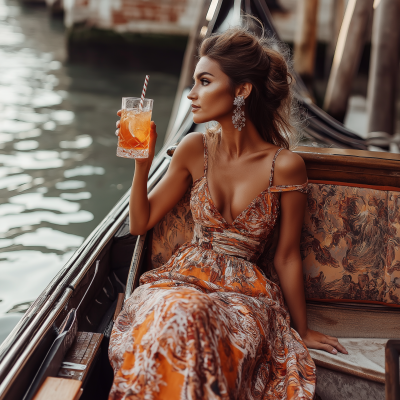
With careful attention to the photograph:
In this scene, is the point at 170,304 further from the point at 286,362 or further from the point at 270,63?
the point at 270,63

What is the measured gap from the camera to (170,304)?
1084 mm

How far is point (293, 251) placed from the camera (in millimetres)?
1523

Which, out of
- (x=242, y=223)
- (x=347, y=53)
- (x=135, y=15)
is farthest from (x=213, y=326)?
(x=135, y=15)

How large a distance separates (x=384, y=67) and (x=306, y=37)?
3.38 m

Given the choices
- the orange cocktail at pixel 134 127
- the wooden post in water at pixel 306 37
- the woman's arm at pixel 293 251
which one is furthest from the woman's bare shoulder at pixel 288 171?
the wooden post in water at pixel 306 37

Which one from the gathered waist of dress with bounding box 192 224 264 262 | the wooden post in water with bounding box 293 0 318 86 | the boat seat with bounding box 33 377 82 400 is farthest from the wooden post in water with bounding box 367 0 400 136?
the boat seat with bounding box 33 377 82 400

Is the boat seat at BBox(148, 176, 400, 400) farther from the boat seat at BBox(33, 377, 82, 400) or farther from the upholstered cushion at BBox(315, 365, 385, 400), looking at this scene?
the boat seat at BBox(33, 377, 82, 400)

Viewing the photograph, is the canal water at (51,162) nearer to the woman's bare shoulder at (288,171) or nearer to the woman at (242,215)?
the woman at (242,215)

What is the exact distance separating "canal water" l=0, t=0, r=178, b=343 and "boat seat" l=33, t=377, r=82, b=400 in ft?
5.11

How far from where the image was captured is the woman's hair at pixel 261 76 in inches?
57.3

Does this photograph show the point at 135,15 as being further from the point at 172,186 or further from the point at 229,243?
the point at 229,243

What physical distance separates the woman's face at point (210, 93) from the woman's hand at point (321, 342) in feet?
2.45

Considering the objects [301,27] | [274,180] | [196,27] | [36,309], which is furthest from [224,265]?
[301,27]

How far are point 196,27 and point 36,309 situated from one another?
4190 mm
